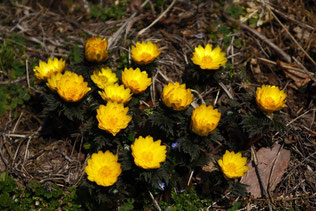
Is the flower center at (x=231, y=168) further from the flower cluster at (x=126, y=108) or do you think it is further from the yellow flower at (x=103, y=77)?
the yellow flower at (x=103, y=77)

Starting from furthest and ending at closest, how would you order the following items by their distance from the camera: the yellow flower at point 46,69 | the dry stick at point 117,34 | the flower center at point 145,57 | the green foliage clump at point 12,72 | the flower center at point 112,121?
the dry stick at point 117,34 → the green foliage clump at point 12,72 → the flower center at point 145,57 → the yellow flower at point 46,69 → the flower center at point 112,121

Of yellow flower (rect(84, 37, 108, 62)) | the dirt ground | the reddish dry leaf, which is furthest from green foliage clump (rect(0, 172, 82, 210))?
the reddish dry leaf

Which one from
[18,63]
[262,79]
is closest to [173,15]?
[262,79]

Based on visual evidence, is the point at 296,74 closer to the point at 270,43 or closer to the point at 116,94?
the point at 270,43

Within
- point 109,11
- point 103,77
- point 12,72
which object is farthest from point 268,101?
point 12,72

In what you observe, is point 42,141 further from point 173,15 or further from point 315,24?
point 315,24

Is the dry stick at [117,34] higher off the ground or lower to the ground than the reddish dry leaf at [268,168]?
higher

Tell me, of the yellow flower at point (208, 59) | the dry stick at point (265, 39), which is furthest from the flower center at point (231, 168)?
the dry stick at point (265, 39)
